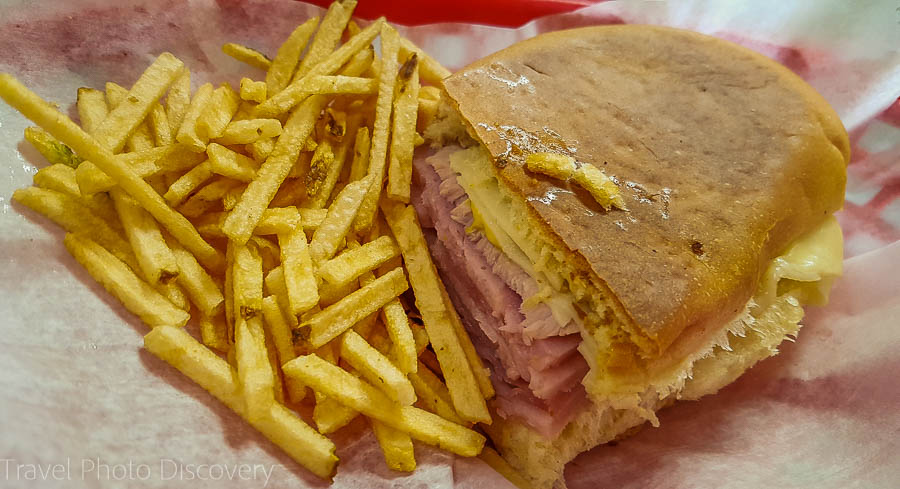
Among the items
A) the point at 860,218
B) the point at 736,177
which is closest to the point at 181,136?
the point at 736,177

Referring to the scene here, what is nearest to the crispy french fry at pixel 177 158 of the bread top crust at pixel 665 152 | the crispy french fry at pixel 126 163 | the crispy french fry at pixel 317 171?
the crispy french fry at pixel 126 163

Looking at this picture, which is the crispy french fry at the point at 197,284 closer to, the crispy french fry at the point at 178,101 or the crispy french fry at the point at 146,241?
the crispy french fry at the point at 146,241

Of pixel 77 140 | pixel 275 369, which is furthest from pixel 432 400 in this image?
pixel 77 140

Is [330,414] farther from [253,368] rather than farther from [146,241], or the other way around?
[146,241]

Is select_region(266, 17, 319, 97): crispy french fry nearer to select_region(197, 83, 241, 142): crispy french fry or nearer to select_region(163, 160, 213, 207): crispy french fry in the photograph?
select_region(197, 83, 241, 142): crispy french fry

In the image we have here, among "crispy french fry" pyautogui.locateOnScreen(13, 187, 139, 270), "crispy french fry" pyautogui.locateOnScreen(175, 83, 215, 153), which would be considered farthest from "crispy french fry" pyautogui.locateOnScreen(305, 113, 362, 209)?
"crispy french fry" pyautogui.locateOnScreen(13, 187, 139, 270)
